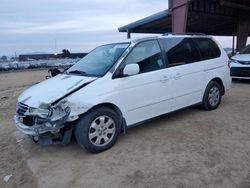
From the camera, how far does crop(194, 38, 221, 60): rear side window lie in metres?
6.31

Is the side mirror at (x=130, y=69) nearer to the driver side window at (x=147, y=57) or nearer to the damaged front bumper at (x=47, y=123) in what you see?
the driver side window at (x=147, y=57)

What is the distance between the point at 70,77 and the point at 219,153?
9.06 feet

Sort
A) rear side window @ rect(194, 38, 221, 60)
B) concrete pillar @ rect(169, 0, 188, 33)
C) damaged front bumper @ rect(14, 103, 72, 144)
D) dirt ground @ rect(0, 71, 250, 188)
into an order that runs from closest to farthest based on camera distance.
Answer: dirt ground @ rect(0, 71, 250, 188) → damaged front bumper @ rect(14, 103, 72, 144) → rear side window @ rect(194, 38, 221, 60) → concrete pillar @ rect(169, 0, 188, 33)

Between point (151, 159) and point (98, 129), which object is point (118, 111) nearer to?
point (98, 129)

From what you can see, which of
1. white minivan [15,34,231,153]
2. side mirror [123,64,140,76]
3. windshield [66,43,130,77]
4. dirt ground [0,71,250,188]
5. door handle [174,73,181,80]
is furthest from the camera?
door handle [174,73,181,80]

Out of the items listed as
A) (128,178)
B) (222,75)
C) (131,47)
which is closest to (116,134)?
(128,178)

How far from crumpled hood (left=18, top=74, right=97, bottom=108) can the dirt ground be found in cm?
92

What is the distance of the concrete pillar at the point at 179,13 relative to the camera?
12.8 m

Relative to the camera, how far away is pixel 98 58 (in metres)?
5.47

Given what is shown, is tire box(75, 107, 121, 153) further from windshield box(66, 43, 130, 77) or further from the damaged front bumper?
windshield box(66, 43, 130, 77)

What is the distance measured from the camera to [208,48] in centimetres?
649

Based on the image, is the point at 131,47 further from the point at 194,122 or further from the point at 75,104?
the point at 194,122

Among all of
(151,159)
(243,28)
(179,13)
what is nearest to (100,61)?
(151,159)

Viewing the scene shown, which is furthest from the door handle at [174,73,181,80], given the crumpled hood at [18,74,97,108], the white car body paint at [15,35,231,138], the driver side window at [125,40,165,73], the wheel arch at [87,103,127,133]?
the crumpled hood at [18,74,97,108]
